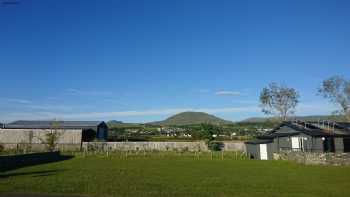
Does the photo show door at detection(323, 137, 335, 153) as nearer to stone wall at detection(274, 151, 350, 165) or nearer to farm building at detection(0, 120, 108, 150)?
stone wall at detection(274, 151, 350, 165)

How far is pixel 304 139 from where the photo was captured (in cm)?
3512

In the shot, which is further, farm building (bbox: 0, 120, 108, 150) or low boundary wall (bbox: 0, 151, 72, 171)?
farm building (bbox: 0, 120, 108, 150)

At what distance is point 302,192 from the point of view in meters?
14.1

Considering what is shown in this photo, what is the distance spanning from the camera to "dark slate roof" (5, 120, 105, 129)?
5684 centimetres

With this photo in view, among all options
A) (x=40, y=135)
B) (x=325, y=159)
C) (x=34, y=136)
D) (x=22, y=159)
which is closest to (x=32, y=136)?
(x=34, y=136)

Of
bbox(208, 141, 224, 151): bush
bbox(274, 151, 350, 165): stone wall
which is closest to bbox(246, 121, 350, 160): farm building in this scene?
bbox(274, 151, 350, 165): stone wall

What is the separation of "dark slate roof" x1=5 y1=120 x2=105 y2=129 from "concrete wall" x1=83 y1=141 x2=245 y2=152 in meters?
8.38

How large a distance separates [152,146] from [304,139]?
2413cm

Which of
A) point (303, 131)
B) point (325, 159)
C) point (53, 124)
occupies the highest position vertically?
point (53, 124)

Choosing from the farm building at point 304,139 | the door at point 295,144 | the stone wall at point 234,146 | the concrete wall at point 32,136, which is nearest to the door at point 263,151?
the farm building at point 304,139

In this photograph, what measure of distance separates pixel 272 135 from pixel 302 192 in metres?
26.6

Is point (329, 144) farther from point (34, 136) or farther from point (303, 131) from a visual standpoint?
point (34, 136)

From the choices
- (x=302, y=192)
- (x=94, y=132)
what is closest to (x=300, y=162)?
(x=302, y=192)

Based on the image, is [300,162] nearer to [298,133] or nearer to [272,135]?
[298,133]
